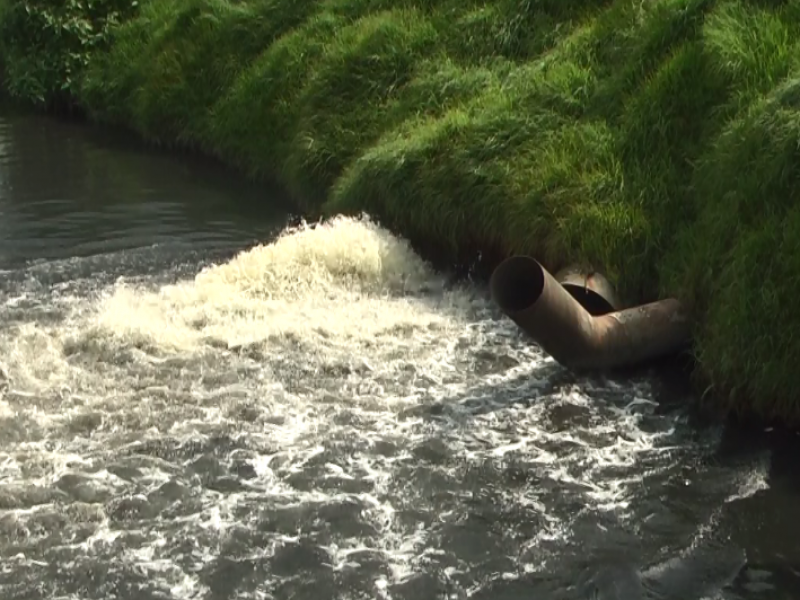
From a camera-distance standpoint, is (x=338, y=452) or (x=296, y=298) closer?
(x=338, y=452)

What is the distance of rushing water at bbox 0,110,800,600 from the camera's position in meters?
6.03

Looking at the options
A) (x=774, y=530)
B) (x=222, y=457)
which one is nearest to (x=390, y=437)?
(x=222, y=457)

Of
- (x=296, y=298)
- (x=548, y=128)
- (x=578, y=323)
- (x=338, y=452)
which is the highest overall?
(x=548, y=128)

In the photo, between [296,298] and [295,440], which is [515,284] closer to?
[295,440]

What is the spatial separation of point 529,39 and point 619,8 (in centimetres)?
122

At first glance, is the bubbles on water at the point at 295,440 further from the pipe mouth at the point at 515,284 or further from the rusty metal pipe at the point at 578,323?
the pipe mouth at the point at 515,284

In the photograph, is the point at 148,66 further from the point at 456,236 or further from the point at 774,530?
the point at 774,530

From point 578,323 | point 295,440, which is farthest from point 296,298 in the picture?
point 578,323

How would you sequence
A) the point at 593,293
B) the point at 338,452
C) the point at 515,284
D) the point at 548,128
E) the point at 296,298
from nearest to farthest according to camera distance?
the point at 338,452 → the point at 515,284 → the point at 593,293 → the point at 296,298 → the point at 548,128

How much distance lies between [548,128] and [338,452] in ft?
14.6

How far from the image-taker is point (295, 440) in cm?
736

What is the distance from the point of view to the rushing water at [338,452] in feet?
19.8

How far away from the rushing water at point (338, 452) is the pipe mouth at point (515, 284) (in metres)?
Answer: 0.70

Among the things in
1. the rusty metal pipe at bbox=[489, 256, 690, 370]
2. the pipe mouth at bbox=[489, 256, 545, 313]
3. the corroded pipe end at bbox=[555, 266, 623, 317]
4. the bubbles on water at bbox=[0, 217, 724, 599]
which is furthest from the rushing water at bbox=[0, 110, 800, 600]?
the pipe mouth at bbox=[489, 256, 545, 313]
